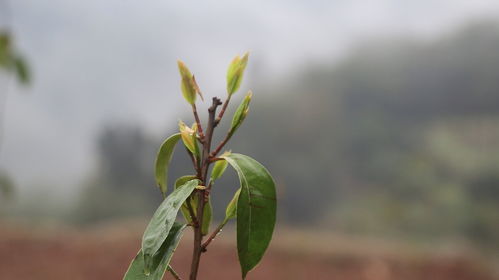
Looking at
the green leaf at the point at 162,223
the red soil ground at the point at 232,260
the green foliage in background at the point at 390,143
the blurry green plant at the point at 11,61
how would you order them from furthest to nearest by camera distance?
the green foliage in background at the point at 390,143 < the red soil ground at the point at 232,260 < the blurry green plant at the point at 11,61 < the green leaf at the point at 162,223

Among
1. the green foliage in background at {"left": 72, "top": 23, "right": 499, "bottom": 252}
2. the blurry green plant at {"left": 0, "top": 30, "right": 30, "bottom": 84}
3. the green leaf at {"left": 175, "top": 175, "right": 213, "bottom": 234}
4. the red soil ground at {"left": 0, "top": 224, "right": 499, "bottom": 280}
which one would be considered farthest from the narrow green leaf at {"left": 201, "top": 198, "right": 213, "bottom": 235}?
the green foliage in background at {"left": 72, "top": 23, "right": 499, "bottom": 252}

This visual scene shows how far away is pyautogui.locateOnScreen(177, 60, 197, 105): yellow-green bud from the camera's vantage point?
35 centimetres

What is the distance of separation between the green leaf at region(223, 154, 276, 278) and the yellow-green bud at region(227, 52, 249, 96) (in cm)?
7

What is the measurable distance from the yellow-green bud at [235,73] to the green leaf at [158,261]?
105mm

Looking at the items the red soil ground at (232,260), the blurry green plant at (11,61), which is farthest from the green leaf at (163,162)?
the red soil ground at (232,260)

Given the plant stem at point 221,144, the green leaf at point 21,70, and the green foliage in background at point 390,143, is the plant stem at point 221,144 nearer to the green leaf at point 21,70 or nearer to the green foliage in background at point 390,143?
the green leaf at point 21,70

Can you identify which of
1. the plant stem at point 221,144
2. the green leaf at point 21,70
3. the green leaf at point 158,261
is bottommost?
the green leaf at point 21,70

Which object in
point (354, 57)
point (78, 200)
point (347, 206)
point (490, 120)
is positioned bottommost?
point (78, 200)

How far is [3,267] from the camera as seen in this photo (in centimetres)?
244

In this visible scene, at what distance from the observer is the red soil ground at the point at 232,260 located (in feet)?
7.97

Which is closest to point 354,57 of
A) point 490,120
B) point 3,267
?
point 490,120

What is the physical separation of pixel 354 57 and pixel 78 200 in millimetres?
2673

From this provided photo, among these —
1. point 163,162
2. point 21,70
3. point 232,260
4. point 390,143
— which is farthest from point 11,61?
point 390,143

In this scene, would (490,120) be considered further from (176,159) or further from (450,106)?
(176,159)
